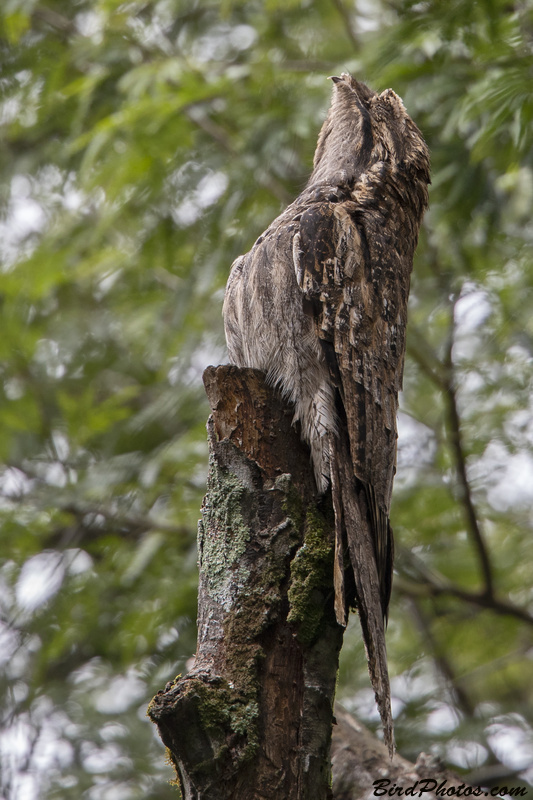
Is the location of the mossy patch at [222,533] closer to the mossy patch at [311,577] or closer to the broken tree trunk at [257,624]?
the broken tree trunk at [257,624]

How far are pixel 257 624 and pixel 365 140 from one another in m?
2.21

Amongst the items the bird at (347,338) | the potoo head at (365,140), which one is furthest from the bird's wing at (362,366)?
the potoo head at (365,140)

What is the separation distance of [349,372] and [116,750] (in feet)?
10.9

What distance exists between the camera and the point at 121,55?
508cm

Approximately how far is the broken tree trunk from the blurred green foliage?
1926 mm

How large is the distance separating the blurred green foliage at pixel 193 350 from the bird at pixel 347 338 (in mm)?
892

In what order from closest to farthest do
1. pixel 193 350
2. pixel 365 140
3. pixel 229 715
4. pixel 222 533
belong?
1. pixel 229 715
2. pixel 222 533
3. pixel 365 140
4. pixel 193 350

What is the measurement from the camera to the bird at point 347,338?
241cm

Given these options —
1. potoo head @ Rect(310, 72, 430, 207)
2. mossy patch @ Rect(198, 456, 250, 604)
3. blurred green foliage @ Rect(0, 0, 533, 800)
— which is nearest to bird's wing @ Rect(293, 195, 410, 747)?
mossy patch @ Rect(198, 456, 250, 604)

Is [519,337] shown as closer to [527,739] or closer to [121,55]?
[527,739]

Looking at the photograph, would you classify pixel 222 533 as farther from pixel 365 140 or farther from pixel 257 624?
pixel 365 140

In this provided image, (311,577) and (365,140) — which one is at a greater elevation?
(365,140)

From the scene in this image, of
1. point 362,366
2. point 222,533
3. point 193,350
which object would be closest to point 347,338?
point 362,366

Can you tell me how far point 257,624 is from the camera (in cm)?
217
